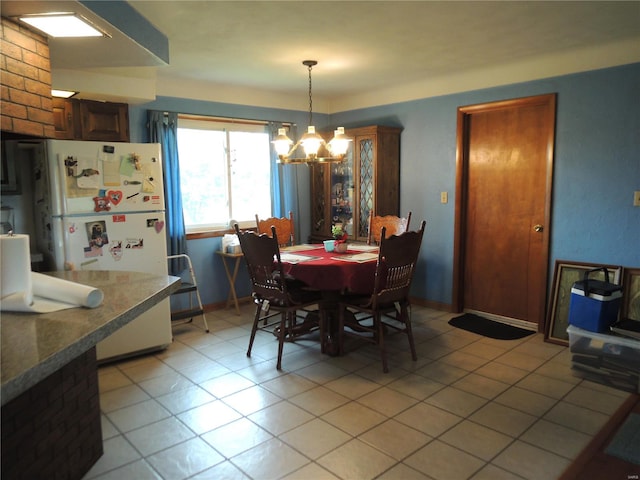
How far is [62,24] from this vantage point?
2133 mm

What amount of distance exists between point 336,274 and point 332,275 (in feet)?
0.10

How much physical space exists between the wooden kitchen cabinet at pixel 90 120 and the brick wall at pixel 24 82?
1.22m

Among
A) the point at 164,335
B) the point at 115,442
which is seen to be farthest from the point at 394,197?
the point at 115,442

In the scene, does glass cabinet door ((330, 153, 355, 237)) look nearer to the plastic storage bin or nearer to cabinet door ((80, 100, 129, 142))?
cabinet door ((80, 100, 129, 142))

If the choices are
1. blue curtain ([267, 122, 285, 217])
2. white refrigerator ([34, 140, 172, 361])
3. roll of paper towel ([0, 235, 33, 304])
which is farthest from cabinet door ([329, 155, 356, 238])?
roll of paper towel ([0, 235, 33, 304])

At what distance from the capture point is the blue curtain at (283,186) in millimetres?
5113

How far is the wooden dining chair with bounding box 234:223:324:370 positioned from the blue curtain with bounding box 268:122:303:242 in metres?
1.79

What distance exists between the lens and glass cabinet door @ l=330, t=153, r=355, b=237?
5066 millimetres

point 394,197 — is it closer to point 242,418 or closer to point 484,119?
point 484,119

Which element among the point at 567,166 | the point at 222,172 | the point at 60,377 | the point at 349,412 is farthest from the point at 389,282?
the point at 222,172

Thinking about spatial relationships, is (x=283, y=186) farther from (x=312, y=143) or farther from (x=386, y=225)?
(x=312, y=143)

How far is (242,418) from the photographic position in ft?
8.44

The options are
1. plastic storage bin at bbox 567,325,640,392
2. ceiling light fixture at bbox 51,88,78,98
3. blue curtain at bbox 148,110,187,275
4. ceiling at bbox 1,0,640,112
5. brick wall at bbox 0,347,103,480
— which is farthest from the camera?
blue curtain at bbox 148,110,187,275

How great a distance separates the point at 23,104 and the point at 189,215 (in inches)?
102
